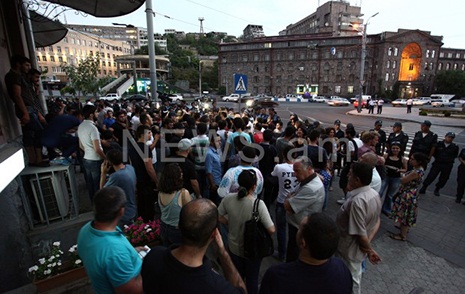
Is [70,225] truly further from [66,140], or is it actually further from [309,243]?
[309,243]

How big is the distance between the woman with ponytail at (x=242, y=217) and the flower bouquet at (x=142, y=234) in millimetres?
1348

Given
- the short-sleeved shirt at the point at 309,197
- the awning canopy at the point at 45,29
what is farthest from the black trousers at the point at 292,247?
the awning canopy at the point at 45,29

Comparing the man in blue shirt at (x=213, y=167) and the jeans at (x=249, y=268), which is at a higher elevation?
the man in blue shirt at (x=213, y=167)

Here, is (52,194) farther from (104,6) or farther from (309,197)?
(104,6)

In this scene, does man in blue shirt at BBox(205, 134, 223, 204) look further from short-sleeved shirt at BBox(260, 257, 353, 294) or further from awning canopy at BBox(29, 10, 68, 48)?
awning canopy at BBox(29, 10, 68, 48)

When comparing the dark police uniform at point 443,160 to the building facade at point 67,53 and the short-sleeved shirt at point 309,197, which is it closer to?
the short-sleeved shirt at point 309,197

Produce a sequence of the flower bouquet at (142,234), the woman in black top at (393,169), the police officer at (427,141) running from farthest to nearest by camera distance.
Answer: the police officer at (427,141)
the woman in black top at (393,169)
the flower bouquet at (142,234)

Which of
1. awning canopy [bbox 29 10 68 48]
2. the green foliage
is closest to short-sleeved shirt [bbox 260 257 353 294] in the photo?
awning canopy [bbox 29 10 68 48]

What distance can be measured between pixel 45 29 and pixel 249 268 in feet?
36.0

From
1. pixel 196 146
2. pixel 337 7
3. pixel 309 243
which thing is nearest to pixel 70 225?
pixel 196 146

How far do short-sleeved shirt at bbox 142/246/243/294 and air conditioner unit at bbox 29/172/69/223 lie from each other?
331 centimetres

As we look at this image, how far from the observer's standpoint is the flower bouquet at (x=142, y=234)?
3.44m

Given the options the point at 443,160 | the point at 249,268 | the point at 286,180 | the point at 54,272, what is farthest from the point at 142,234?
the point at 443,160

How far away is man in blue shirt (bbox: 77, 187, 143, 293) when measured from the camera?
176cm
